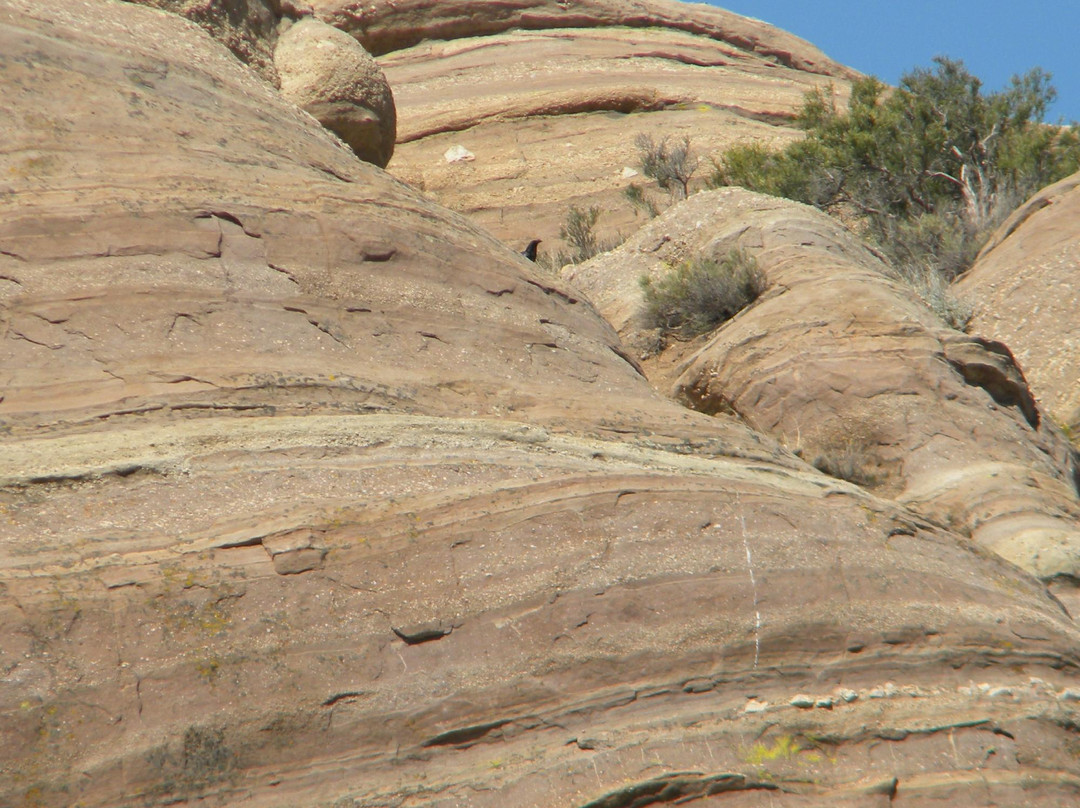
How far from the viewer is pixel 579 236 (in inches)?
454

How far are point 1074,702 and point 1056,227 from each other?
6.64 meters

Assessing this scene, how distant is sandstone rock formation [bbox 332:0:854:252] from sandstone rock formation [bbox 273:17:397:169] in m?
4.28

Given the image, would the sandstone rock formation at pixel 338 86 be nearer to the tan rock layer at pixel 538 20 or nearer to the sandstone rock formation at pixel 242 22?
the sandstone rock formation at pixel 242 22

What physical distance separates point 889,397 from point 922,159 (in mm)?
7063

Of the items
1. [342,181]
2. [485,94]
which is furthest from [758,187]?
[342,181]

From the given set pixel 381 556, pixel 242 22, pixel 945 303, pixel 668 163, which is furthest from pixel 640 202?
pixel 381 556

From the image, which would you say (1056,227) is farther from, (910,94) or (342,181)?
(342,181)

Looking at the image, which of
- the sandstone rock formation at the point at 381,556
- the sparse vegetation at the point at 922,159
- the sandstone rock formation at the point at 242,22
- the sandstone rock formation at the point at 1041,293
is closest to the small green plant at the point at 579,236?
the sparse vegetation at the point at 922,159

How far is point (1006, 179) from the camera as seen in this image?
11922mm

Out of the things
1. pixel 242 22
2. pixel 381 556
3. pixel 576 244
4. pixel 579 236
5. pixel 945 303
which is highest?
pixel 242 22

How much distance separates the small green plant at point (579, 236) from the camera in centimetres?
1139

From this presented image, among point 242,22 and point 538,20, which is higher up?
point 242,22

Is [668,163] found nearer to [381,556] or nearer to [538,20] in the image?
[538,20]

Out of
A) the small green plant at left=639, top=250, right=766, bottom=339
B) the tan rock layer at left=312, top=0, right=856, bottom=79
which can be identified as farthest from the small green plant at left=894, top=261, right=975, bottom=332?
the tan rock layer at left=312, top=0, right=856, bottom=79
